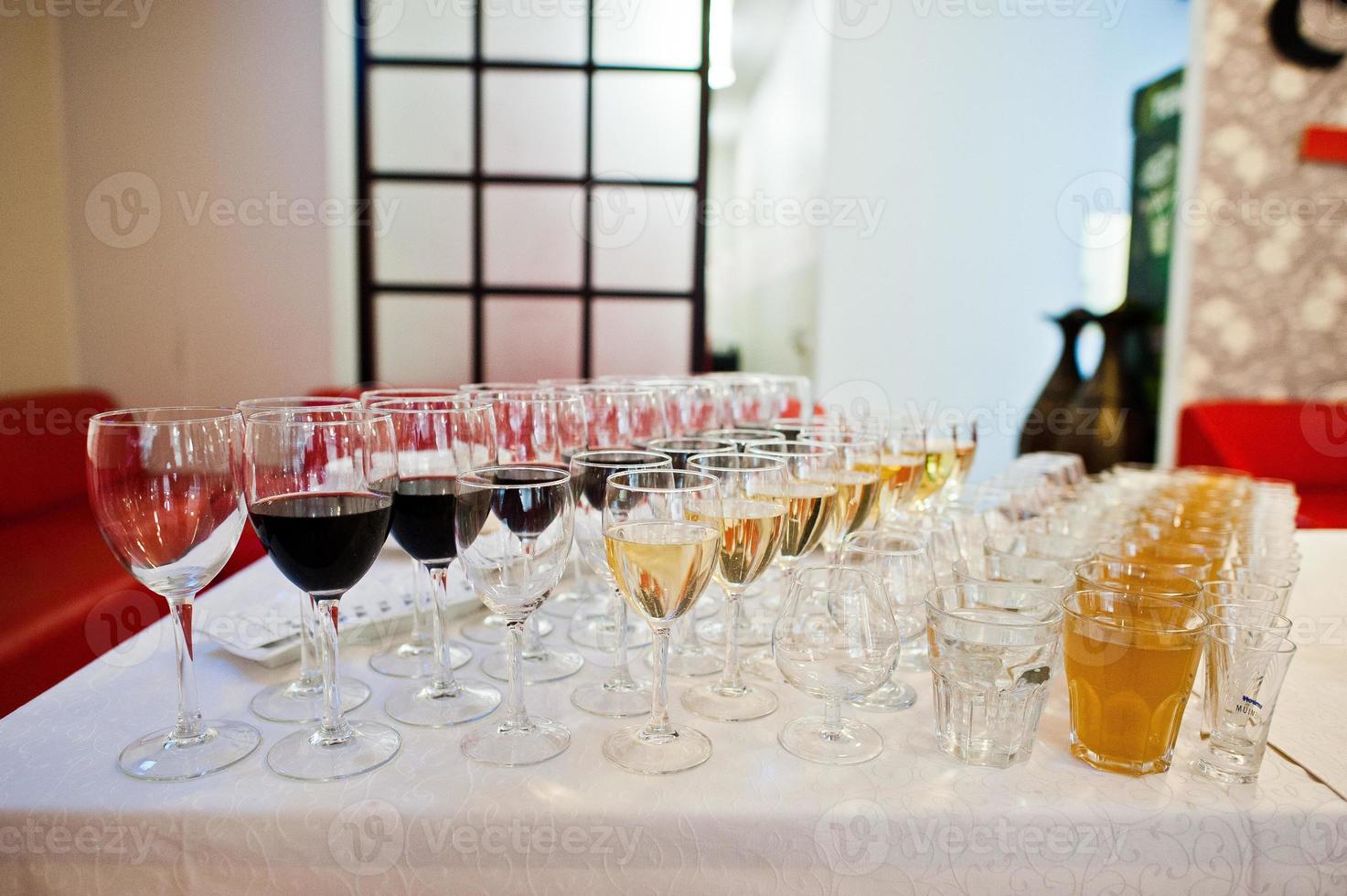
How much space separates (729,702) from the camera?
797 mm

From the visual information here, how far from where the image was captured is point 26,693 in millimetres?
1728

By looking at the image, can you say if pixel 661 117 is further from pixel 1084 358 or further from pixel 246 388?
pixel 1084 358

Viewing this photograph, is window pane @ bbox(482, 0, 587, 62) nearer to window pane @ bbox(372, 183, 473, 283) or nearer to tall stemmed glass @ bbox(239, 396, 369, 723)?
window pane @ bbox(372, 183, 473, 283)

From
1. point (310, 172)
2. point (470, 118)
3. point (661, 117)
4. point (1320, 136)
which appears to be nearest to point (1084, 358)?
point (1320, 136)

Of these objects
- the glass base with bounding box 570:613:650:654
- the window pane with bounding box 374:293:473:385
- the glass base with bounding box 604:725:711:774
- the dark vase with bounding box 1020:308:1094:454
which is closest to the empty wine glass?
the glass base with bounding box 570:613:650:654

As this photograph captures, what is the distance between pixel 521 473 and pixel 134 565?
305 millimetres

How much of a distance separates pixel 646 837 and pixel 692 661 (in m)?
0.31

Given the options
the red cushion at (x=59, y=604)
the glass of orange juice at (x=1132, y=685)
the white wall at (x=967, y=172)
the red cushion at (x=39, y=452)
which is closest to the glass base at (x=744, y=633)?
the glass of orange juice at (x=1132, y=685)

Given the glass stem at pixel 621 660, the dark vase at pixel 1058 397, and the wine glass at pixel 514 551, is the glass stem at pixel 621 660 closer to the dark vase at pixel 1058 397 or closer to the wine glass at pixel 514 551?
the wine glass at pixel 514 551

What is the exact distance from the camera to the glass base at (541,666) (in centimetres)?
85

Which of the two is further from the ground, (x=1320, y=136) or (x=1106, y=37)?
(x=1106, y=37)

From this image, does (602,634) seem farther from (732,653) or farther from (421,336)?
(421,336)

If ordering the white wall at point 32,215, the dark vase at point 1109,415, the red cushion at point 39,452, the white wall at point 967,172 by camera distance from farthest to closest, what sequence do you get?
1. the white wall at point 967,172
2. the dark vase at point 1109,415
3. the white wall at point 32,215
4. the red cushion at point 39,452

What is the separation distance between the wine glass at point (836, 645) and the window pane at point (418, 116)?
3310mm
